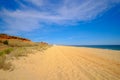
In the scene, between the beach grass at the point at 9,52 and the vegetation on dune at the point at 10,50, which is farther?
the vegetation on dune at the point at 10,50

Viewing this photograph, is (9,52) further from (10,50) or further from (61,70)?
(61,70)

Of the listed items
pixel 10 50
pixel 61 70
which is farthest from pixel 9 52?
pixel 61 70

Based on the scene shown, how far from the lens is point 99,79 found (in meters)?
5.79

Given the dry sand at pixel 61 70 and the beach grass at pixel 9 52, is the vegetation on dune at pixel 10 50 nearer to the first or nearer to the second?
the beach grass at pixel 9 52

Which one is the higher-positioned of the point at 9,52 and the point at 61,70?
the point at 9,52

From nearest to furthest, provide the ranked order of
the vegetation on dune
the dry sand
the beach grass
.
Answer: the dry sand → the beach grass → the vegetation on dune

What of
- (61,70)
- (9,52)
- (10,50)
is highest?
(10,50)

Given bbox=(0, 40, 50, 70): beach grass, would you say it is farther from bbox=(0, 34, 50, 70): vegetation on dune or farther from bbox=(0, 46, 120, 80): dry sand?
bbox=(0, 46, 120, 80): dry sand

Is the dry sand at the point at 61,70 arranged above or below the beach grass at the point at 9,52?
below

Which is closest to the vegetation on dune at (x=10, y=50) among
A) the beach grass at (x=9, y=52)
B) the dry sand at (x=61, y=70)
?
the beach grass at (x=9, y=52)

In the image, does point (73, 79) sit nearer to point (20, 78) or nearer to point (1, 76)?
point (20, 78)

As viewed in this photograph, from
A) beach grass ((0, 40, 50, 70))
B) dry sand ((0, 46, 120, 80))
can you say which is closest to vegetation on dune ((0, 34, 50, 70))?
beach grass ((0, 40, 50, 70))

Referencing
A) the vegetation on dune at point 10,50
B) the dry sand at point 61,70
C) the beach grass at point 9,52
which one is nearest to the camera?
the dry sand at point 61,70

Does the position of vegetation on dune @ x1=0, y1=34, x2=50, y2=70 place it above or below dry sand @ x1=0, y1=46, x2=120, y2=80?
above
